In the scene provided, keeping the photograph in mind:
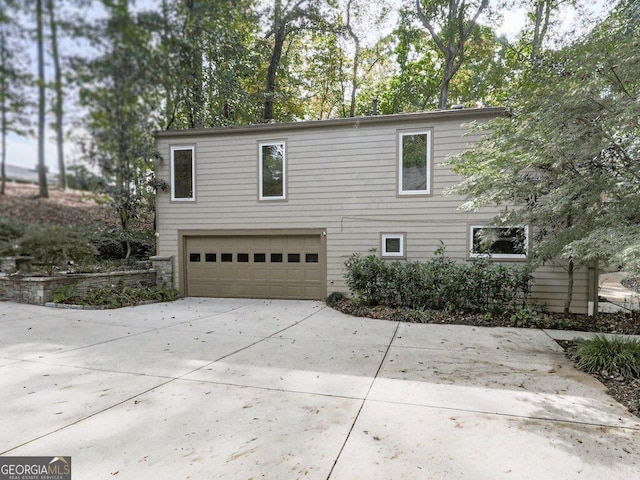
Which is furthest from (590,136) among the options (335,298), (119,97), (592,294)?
(335,298)

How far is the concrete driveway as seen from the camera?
2.40 meters

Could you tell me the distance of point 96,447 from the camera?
8.32 ft

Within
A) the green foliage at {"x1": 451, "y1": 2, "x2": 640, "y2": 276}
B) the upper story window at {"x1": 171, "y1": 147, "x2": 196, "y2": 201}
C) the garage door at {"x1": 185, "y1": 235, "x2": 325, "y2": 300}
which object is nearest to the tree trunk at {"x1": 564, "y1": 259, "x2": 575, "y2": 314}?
the green foliage at {"x1": 451, "y1": 2, "x2": 640, "y2": 276}

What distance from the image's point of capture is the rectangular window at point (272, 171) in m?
9.07

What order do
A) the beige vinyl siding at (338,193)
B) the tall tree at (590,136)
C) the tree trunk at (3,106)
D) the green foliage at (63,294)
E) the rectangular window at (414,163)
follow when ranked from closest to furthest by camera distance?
1. the tree trunk at (3,106)
2. the tall tree at (590,136)
3. the green foliage at (63,294)
4. the beige vinyl siding at (338,193)
5. the rectangular window at (414,163)

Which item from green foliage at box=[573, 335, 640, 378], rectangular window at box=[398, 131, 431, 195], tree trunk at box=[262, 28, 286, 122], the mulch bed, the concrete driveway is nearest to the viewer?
the concrete driveway

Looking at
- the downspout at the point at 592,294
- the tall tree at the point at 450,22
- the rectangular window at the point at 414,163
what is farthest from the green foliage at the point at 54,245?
the tall tree at the point at 450,22

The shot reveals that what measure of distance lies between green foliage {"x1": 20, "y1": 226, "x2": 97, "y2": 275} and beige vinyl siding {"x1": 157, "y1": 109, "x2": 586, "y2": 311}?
793cm

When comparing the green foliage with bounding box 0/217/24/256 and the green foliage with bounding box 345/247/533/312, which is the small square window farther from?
the green foliage with bounding box 0/217/24/256

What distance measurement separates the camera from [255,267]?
9312 mm

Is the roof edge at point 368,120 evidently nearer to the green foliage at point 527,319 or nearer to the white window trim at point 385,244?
the white window trim at point 385,244

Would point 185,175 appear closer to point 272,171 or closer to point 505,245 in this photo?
point 272,171

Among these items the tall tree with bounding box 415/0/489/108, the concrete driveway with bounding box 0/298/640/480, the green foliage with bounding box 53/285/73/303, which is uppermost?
the tall tree with bounding box 415/0/489/108

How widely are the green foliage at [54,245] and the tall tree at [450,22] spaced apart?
16644mm
